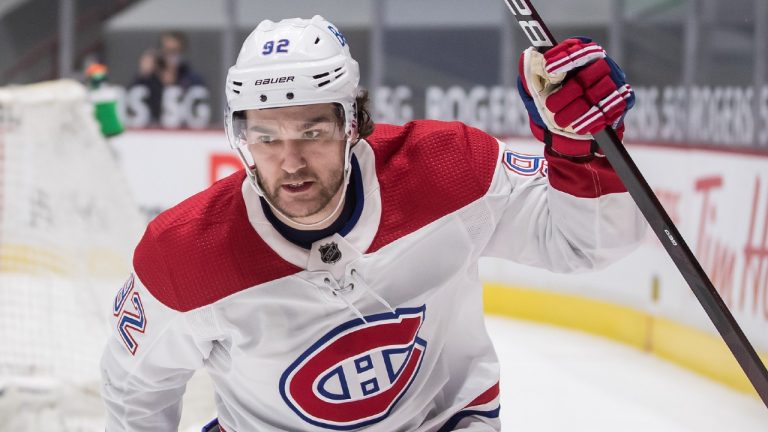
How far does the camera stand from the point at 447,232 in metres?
1.72

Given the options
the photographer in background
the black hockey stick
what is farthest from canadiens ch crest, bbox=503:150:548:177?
the photographer in background

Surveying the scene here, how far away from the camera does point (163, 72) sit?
650 centimetres

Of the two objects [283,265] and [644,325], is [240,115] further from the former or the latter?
[644,325]

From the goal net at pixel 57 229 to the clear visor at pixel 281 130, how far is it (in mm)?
1539

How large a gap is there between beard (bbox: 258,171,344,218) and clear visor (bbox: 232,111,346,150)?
0.21 ft

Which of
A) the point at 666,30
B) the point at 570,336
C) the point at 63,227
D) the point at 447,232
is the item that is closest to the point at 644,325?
the point at 570,336

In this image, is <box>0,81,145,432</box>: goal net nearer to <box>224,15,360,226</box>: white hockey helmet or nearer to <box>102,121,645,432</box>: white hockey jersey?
<box>102,121,645,432</box>: white hockey jersey

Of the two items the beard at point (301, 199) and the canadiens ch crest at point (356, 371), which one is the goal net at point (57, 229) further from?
the beard at point (301, 199)

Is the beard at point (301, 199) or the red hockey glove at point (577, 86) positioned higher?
the red hockey glove at point (577, 86)

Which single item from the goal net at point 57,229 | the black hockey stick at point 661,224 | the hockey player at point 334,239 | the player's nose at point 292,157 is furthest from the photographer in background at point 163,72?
the black hockey stick at point 661,224

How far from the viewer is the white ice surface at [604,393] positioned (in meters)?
3.09

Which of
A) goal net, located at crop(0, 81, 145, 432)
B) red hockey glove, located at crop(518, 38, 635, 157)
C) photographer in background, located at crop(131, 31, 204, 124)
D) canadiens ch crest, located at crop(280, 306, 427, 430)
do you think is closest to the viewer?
red hockey glove, located at crop(518, 38, 635, 157)

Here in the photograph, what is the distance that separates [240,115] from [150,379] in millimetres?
525

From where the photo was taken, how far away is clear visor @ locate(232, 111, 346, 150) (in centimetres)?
161
